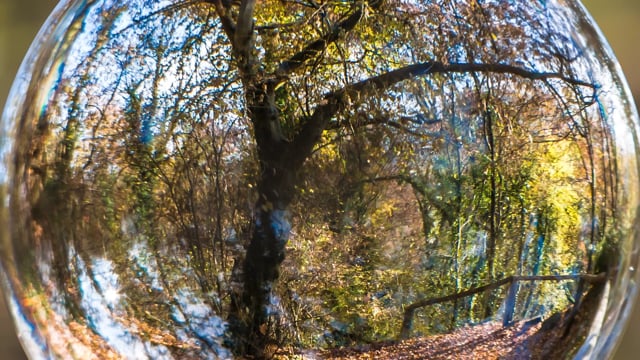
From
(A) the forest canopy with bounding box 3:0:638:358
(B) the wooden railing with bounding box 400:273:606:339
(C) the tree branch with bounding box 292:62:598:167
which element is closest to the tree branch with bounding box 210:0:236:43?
(A) the forest canopy with bounding box 3:0:638:358

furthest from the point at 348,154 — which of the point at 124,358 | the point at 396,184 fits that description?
the point at 124,358

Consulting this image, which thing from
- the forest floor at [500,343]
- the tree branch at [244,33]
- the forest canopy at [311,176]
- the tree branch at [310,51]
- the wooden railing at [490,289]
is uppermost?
the tree branch at [244,33]

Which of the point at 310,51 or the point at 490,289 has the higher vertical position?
the point at 310,51

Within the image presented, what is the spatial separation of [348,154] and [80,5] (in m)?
0.57

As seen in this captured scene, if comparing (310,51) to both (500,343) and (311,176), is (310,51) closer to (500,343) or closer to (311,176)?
(311,176)

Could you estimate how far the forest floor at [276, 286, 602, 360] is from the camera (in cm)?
105

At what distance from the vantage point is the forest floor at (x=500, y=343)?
3.44 ft

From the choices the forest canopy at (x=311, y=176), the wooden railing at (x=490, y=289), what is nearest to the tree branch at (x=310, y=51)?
the forest canopy at (x=311, y=176)

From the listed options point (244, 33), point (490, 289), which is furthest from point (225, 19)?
point (490, 289)

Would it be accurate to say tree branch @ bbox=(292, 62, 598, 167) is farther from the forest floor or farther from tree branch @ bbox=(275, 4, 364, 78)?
the forest floor

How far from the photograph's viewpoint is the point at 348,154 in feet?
3.32

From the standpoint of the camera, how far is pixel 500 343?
112 centimetres

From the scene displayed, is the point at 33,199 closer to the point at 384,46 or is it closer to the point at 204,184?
the point at 204,184

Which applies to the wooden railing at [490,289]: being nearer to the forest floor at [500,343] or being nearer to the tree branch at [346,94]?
the forest floor at [500,343]
